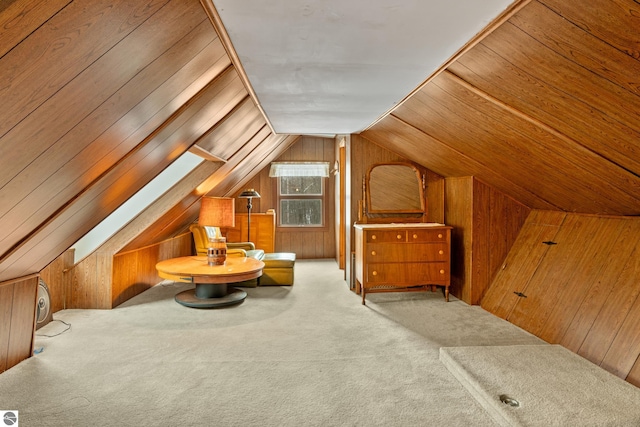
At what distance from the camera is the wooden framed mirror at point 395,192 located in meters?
4.75

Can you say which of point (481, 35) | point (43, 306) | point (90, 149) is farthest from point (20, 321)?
point (481, 35)

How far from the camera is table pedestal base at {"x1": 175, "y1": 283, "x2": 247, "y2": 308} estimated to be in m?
3.88

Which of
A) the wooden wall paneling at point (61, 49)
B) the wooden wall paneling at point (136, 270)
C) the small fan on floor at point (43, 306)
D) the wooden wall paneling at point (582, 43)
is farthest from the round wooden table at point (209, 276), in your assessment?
the wooden wall paneling at point (582, 43)

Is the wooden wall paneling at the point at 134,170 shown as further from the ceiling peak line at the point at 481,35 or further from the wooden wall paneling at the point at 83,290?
the ceiling peak line at the point at 481,35

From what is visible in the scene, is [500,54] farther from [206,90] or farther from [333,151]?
[333,151]

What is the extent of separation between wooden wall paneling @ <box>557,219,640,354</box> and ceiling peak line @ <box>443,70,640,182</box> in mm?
751

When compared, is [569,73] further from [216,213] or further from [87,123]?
[216,213]

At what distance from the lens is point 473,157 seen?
Answer: 343cm

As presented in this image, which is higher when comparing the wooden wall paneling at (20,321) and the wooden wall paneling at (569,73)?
the wooden wall paneling at (569,73)

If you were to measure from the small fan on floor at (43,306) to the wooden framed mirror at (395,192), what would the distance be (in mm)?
3335

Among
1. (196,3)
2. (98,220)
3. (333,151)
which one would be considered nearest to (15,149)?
(196,3)

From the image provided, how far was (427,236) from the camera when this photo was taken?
13.6 feet

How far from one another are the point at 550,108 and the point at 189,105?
7.04 ft

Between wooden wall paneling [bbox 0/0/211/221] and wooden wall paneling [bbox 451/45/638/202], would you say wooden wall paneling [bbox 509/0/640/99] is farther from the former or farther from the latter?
wooden wall paneling [bbox 0/0/211/221]
